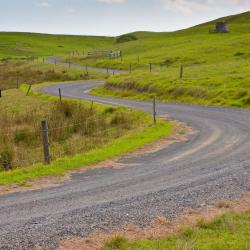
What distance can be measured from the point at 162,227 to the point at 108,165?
6584 millimetres

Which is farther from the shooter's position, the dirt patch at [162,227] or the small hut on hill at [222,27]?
the small hut on hill at [222,27]

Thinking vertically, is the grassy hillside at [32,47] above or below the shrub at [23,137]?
above

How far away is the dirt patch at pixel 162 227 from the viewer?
9.29 meters

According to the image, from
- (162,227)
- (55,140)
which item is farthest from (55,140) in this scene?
(162,227)

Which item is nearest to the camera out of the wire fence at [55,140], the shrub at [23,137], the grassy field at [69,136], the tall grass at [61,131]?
the grassy field at [69,136]

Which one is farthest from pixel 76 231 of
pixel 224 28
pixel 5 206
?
pixel 224 28

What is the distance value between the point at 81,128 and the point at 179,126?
567cm

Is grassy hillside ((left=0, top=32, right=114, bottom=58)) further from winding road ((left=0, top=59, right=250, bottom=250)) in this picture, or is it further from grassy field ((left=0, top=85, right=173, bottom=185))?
winding road ((left=0, top=59, right=250, bottom=250))

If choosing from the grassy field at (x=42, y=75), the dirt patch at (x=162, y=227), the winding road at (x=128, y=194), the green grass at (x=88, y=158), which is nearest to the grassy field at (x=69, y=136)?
the green grass at (x=88, y=158)

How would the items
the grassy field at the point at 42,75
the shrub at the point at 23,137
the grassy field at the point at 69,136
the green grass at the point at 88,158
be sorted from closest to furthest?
the green grass at the point at 88,158 → the grassy field at the point at 69,136 → the shrub at the point at 23,137 → the grassy field at the point at 42,75

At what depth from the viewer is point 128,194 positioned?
41.1ft

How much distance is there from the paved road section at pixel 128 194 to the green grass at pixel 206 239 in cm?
96

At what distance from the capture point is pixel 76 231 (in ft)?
32.5

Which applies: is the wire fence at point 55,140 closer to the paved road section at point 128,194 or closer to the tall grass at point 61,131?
the tall grass at point 61,131
